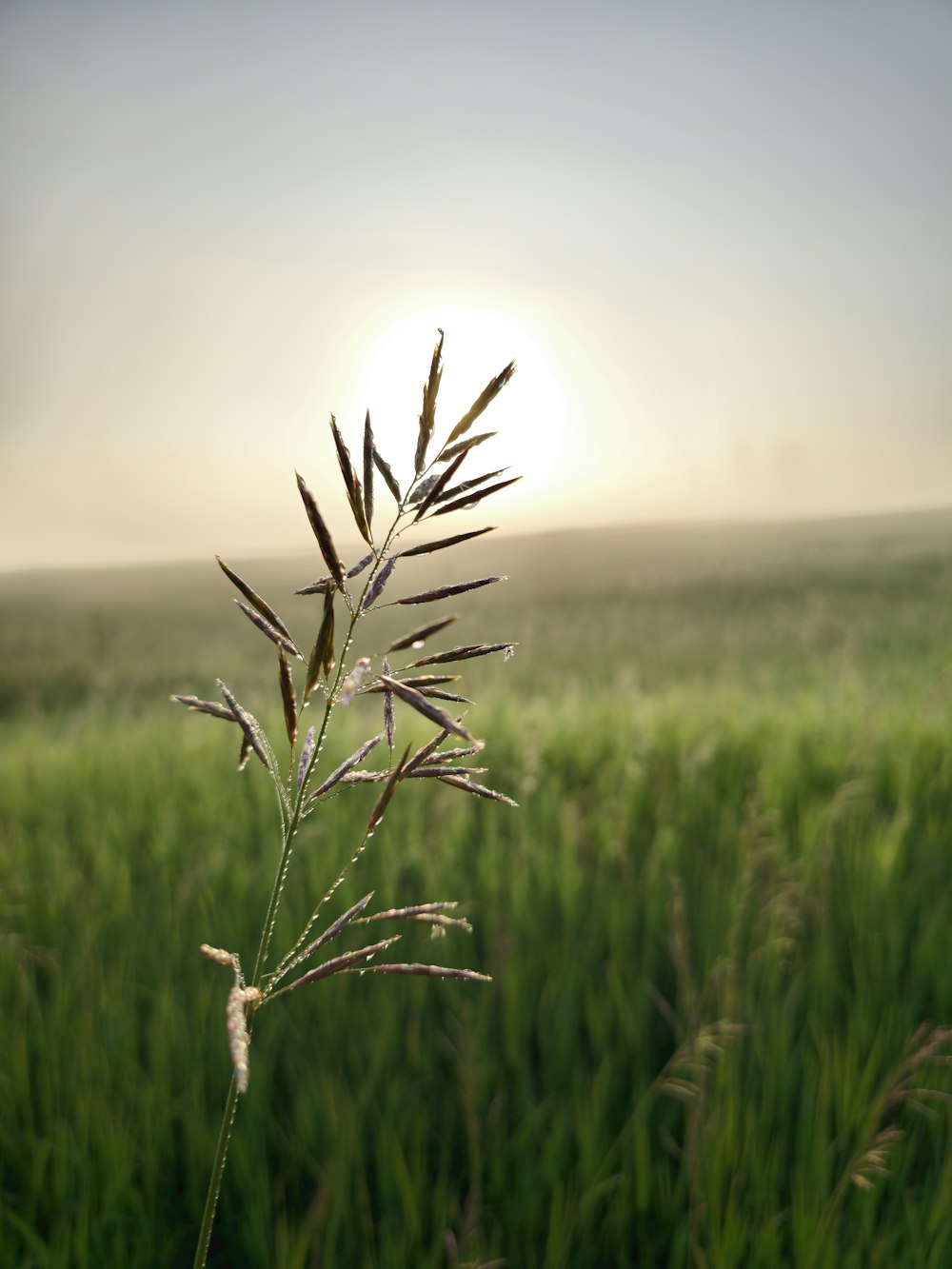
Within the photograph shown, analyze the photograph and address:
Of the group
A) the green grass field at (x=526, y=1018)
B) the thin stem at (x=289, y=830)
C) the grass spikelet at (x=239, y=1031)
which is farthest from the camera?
the green grass field at (x=526, y=1018)

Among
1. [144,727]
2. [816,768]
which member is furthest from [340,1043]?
[144,727]

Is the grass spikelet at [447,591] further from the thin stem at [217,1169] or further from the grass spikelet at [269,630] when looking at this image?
the thin stem at [217,1169]

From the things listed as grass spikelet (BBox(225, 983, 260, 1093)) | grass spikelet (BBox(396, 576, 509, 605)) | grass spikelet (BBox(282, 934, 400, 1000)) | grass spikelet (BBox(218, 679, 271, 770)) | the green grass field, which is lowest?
the green grass field

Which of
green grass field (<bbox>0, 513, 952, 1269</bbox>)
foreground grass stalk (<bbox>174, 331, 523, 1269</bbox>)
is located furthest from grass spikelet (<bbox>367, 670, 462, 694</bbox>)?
green grass field (<bbox>0, 513, 952, 1269</bbox>)

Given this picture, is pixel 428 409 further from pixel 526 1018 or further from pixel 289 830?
pixel 526 1018

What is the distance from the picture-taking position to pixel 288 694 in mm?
597

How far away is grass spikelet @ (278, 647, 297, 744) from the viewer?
0.58 meters

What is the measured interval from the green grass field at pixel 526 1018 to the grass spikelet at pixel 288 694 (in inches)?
51.6

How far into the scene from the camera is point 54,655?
63.2 feet

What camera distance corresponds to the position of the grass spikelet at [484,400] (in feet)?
1.72

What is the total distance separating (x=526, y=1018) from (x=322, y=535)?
2.11 m

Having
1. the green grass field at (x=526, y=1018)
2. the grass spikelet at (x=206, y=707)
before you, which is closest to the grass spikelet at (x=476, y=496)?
the grass spikelet at (x=206, y=707)

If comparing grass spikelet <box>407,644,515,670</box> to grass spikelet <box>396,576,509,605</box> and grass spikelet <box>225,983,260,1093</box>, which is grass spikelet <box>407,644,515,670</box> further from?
grass spikelet <box>225,983,260,1093</box>

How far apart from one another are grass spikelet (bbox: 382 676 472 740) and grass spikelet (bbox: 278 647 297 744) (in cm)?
9
